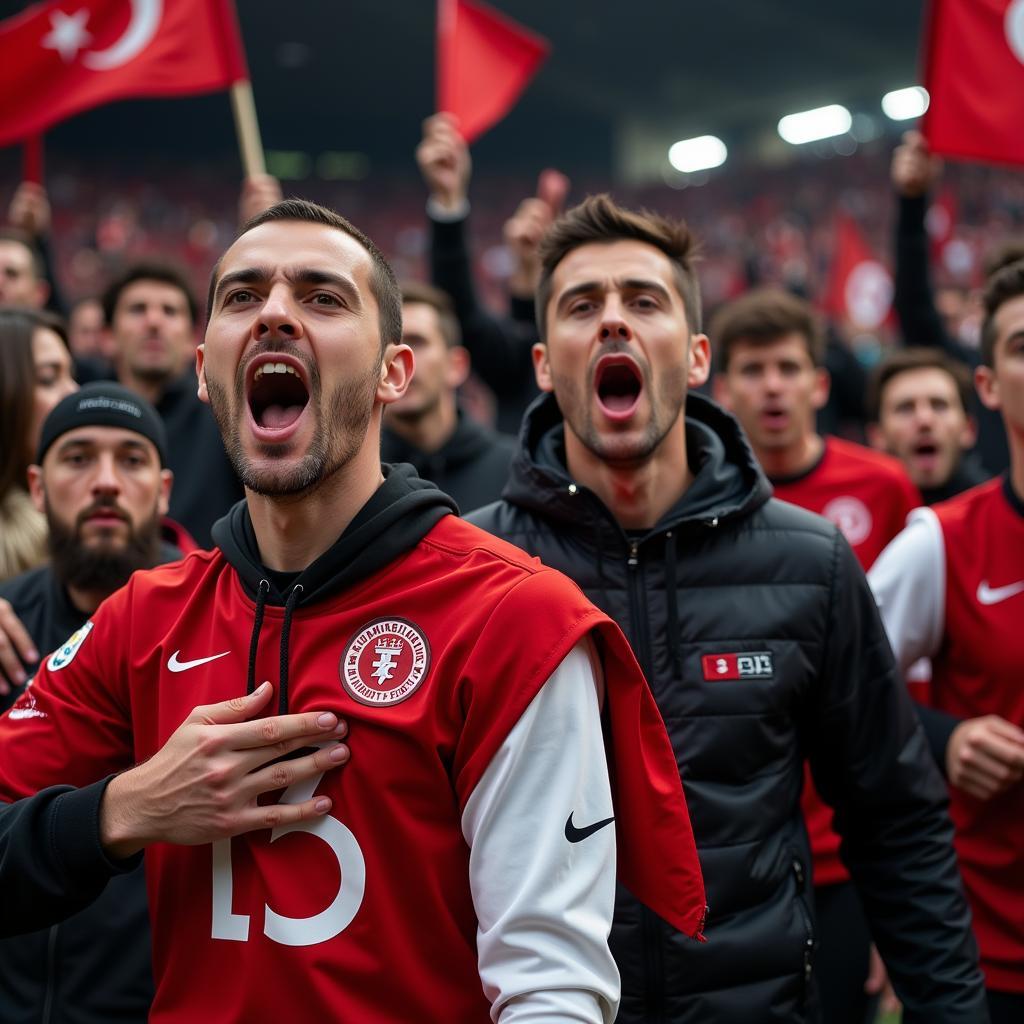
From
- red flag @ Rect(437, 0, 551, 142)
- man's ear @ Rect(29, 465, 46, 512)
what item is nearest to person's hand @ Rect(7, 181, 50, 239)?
red flag @ Rect(437, 0, 551, 142)

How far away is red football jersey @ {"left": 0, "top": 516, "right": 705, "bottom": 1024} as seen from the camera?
5.43ft

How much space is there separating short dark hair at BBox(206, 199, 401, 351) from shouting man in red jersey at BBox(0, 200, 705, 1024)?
0.13 feet

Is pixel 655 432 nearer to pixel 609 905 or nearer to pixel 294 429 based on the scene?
pixel 294 429

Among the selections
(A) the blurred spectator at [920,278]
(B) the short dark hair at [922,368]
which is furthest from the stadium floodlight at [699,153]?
(B) the short dark hair at [922,368]

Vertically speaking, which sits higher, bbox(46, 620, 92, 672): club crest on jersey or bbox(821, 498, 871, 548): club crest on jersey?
bbox(821, 498, 871, 548): club crest on jersey

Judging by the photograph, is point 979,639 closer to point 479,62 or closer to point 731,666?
point 731,666

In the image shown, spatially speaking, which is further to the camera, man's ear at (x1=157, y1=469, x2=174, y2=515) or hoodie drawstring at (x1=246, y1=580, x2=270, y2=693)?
man's ear at (x1=157, y1=469, x2=174, y2=515)

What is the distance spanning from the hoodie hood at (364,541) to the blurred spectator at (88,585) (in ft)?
3.19

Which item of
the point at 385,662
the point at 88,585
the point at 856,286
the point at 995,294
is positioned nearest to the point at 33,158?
the point at 88,585

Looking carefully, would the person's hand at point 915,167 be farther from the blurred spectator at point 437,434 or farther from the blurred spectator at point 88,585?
the blurred spectator at point 88,585

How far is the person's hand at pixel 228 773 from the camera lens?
1.66 m

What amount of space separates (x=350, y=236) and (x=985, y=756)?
72.8 inches

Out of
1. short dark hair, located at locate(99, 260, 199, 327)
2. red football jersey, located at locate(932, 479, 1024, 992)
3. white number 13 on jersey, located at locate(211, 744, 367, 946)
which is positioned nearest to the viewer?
white number 13 on jersey, located at locate(211, 744, 367, 946)

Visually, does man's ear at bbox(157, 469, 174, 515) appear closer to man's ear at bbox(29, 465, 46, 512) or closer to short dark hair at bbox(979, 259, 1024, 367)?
man's ear at bbox(29, 465, 46, 512)
